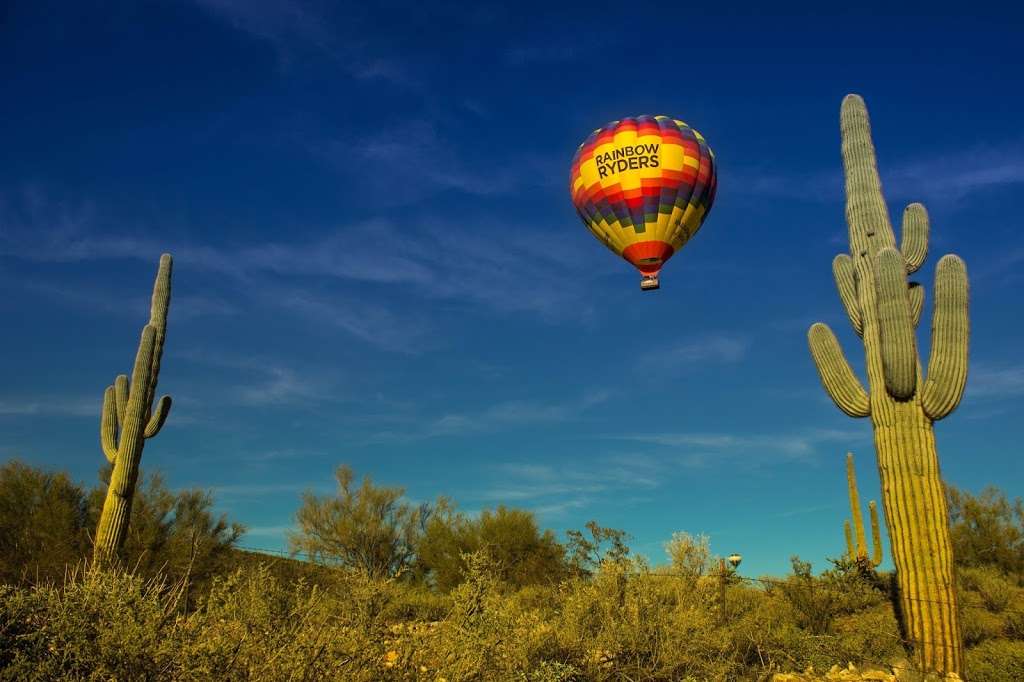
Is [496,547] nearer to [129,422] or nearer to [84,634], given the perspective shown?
[129,422]

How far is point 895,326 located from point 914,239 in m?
2.17

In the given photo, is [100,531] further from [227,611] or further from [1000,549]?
[1000,549]

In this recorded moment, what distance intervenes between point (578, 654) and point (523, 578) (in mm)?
14854

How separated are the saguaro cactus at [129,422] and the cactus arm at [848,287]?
1436cm

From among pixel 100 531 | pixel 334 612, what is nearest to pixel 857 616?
pixel 334 612

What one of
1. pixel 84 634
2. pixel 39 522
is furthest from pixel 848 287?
pixel 39 522

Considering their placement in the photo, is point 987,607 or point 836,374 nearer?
point 836,374

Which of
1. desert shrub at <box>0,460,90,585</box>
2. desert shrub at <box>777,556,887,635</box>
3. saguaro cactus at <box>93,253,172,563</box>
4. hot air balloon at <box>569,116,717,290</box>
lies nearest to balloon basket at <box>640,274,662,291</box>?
hot air balloon at <box>569,116,717,290</box>

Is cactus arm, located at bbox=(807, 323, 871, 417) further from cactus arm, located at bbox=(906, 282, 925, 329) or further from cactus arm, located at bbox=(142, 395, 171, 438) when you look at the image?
cactus arm, located at bbox=(142, 395, 171, 438)

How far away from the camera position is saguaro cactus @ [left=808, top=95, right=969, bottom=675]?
12055 mm

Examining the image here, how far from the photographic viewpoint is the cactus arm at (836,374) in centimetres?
1359

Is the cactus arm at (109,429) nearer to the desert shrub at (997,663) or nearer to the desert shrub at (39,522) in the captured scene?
the desert shrub at (39,522)

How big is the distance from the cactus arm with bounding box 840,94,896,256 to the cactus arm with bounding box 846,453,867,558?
6914 millimetres

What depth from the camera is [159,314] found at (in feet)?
59.6
